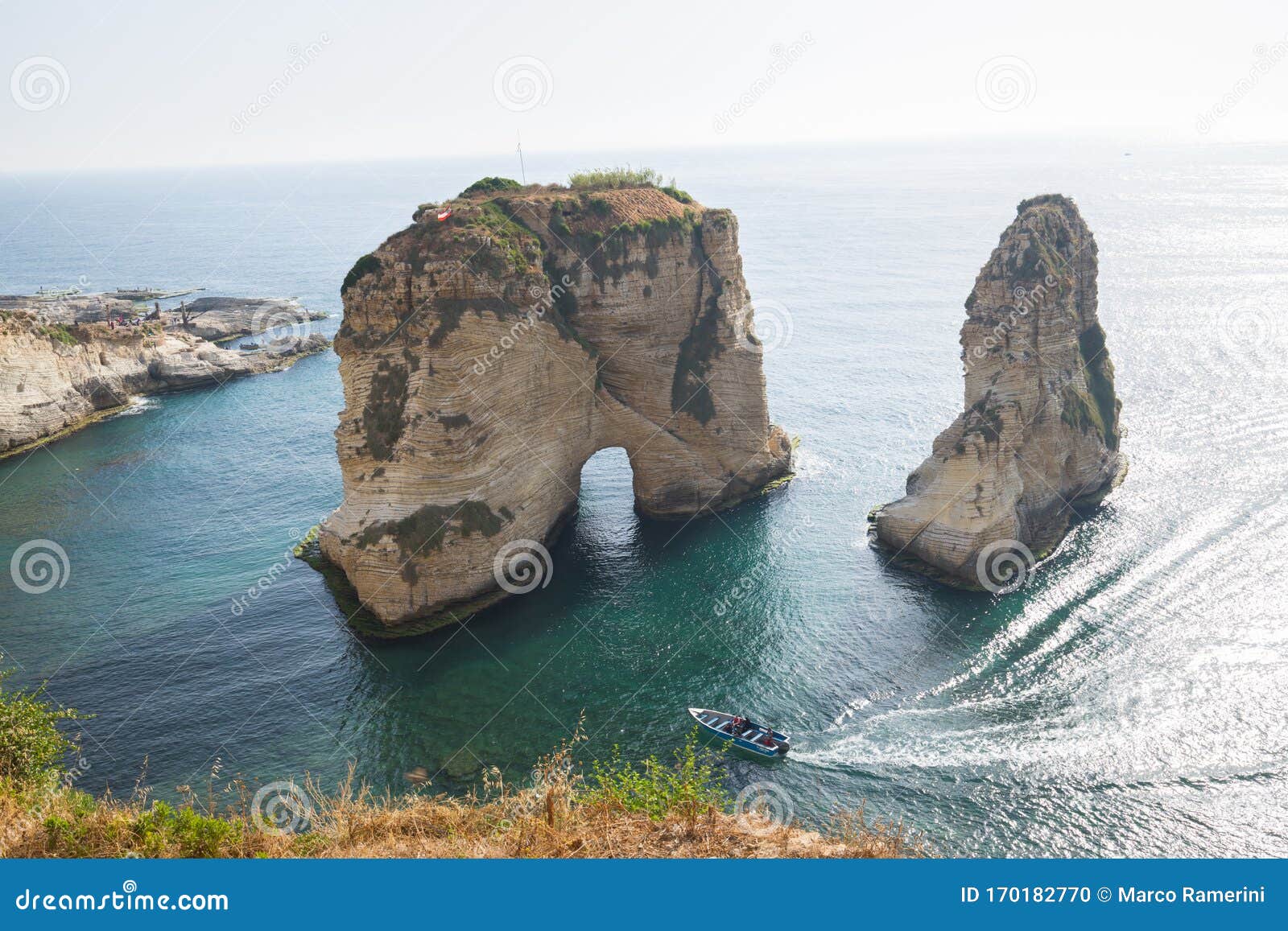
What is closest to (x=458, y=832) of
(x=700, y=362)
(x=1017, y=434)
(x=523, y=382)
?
(x=523, y=382)

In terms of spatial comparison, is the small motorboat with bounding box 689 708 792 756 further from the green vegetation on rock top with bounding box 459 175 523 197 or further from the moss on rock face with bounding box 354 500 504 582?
the green vegetation on rock top with bounding box 459 175 523 197

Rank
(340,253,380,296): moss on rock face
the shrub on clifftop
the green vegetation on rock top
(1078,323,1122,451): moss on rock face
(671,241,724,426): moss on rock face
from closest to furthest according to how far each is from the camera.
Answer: the shrub on clifftop < (340,253,380,296): moss on rock face < the green vegetation on rock top < (1078,323,1122,451): moss on rock face < (671,241,724,426): moss on rock face

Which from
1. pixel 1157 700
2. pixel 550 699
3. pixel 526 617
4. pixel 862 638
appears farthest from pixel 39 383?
pixel 1157 700

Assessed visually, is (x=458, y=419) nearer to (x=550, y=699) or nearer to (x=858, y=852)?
(x=550, y=699)

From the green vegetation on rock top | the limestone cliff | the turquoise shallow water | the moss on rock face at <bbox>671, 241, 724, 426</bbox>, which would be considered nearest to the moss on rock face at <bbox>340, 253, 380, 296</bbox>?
the green vegetation on rock top

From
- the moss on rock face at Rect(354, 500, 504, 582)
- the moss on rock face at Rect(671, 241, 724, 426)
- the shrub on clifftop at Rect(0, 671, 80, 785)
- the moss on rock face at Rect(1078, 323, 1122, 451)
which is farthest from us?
the moss on rock face at Rect(671, 241, 724, 426)
